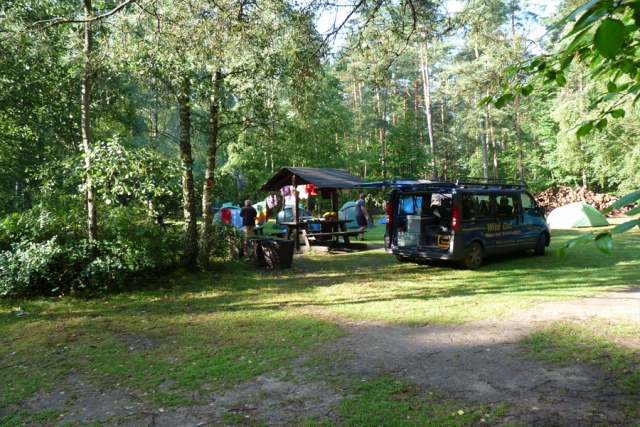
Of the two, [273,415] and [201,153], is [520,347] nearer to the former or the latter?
[273,415]

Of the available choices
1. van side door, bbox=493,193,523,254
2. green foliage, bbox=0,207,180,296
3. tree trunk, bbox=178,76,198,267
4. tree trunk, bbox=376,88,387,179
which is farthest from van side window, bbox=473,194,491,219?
tree trunk, bbox=376,88,387,179

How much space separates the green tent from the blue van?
930cm

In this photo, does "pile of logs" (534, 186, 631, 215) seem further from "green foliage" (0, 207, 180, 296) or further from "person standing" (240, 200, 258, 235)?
"green foliage" (0, 207, 180, 296)

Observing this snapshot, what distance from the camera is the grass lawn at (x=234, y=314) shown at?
433 cm

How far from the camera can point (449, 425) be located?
3123 millimetres

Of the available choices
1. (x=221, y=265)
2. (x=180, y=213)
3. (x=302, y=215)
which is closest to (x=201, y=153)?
(x=302, y=215)


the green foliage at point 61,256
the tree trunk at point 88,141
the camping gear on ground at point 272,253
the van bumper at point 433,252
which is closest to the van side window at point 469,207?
the van bumper at point 433,252

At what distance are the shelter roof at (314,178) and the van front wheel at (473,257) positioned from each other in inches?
165

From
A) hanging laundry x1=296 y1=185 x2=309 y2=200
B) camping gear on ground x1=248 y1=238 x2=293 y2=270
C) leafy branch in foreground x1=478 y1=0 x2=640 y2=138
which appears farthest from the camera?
hanging laundry x1=296 y1=185 x2=309 y2=200

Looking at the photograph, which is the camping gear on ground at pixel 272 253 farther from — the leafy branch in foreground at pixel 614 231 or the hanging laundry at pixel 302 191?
the leafy branch in foreground at pixel 614 231

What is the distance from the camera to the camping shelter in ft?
44.5

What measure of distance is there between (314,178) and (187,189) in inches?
206

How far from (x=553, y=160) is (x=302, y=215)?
21.7 m

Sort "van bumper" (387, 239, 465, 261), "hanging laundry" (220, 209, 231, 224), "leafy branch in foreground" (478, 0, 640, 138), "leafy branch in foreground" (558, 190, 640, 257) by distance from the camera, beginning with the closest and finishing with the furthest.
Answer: "leafy branch in foreground" (478, 0, 640, 138) < "leafy branch in foreground" (558, 190, 640, 257) < "van bumper" (387, 239, 465, 261) < "hanging laundry" (220, 209, 231, 224)
